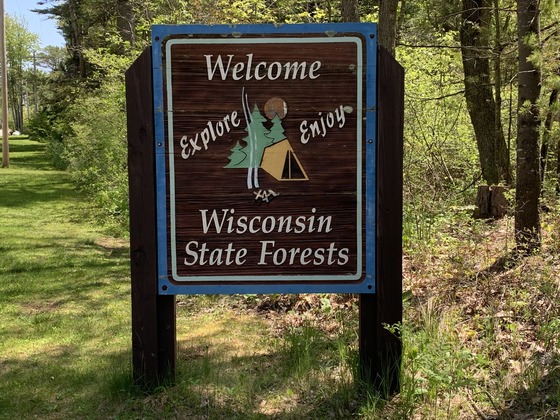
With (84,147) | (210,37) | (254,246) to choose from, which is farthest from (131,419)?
(84,147)

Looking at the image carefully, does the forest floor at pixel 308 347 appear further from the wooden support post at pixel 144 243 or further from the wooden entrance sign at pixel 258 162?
the wooden entrance sign at pixel 258 162

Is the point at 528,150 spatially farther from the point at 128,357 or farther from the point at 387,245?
the point at 128,357

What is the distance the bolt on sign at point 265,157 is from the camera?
10.5 feet

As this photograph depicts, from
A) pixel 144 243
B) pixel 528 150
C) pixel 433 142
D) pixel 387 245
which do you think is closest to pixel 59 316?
pixel 144 243

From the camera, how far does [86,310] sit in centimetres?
562

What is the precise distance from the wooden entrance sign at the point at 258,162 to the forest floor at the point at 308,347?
0.51m

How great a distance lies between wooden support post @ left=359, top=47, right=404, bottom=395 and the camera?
324 centimetres

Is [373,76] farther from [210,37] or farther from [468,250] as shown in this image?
[468,250]

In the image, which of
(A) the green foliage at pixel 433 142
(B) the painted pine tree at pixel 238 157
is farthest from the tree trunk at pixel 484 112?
(B) the painted pine tree at pixel 238 157

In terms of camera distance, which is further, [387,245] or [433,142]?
[433,142]

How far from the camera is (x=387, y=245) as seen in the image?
3.29 metres

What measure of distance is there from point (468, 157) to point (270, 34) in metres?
7.99

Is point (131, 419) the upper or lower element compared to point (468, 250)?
lower

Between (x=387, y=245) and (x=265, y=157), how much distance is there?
0.86m
